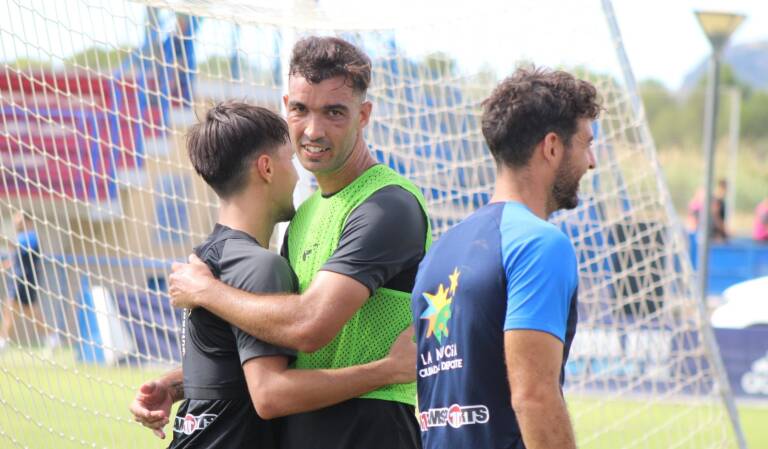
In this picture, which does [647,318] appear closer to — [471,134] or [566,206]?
[471,134]

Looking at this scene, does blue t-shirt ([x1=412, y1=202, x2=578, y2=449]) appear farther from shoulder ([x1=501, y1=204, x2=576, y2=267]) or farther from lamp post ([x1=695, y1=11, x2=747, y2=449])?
lamp post ([x1=695, y1=11, x2=747, y2=449])

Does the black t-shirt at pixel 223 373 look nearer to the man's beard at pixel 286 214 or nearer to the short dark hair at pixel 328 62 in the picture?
the man's beard at pixel 286 214

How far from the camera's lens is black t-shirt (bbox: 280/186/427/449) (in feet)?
9.75

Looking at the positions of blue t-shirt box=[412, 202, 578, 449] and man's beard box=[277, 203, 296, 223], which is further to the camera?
man's beard box=[277, 203, 296, 223]

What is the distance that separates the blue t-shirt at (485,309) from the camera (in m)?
2.59

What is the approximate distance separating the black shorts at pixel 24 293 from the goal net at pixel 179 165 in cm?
3

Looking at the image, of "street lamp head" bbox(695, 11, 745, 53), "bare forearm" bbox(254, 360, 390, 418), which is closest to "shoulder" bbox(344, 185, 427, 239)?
"bare forearm" bbox(254, 360, 390, 418)

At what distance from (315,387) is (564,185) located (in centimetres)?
83

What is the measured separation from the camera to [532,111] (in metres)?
2.76

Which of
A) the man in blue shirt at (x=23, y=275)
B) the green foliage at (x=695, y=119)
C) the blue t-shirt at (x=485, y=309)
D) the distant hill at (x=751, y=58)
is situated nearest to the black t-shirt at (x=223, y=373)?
the blue t-shirt at (x=485, y=309)

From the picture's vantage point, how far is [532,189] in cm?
278

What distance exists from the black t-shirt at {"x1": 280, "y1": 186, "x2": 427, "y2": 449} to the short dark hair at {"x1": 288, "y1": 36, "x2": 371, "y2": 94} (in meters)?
0.36

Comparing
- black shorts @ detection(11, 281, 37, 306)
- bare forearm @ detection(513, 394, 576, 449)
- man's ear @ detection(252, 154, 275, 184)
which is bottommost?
bare forearm @ detection(513, 394, 576, 449)

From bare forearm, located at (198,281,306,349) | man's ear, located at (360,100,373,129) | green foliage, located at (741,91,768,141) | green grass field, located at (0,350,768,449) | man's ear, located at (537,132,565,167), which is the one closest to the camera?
man's ear, located at (537,132,565,167)
